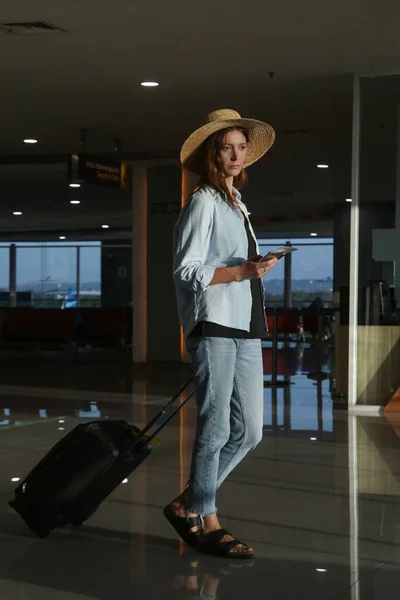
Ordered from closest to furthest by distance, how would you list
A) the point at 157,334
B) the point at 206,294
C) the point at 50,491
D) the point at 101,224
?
the point at 206,294
the point at 50,491
the point at 157,334
the point at 101,224

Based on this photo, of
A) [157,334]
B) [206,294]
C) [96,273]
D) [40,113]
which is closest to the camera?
[206,294]

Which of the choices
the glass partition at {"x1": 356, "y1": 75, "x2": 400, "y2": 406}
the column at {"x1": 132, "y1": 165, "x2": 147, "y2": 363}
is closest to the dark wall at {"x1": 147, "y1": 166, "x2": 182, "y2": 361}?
the column at {"x1": 132, "y1": 165, "x2": 147, "y2": 363}

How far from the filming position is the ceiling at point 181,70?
7.46m

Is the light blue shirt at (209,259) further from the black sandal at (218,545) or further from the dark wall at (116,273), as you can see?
the dark wall at (116,273)

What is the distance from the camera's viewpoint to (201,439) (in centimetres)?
355

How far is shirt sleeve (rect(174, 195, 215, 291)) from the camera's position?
3430 millimetres

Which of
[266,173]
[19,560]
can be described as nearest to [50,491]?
[19,560]

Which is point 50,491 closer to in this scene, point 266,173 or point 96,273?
point 266,173

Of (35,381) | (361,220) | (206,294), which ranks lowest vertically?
(35,381)

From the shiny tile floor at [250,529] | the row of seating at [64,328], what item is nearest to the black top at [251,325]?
the shiny tile floor at [250,529]

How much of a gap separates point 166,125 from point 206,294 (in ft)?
30.1

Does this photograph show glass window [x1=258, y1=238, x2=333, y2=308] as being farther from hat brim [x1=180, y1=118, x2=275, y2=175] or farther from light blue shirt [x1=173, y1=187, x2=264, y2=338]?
light blue shirt [x1=173, y1=187, x2=264, y2=338]

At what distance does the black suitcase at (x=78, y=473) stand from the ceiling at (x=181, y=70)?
4351 mm

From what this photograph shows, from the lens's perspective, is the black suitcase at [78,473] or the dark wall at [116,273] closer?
the black suitcase at [78,473]
